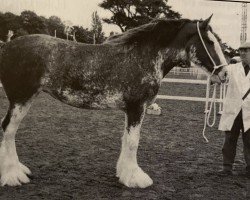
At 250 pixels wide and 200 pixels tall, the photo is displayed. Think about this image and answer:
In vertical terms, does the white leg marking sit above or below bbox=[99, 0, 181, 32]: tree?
below

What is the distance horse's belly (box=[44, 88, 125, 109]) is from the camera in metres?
4.96

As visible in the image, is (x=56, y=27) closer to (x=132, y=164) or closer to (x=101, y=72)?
(x=101, y=72)

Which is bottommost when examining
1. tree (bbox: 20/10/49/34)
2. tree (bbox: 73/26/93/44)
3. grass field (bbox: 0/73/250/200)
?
grass field (bbox: 0/73/250/200)

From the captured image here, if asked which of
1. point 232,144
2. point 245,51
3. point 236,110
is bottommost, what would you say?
point 232,144

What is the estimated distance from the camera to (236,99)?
→ 19.0ft

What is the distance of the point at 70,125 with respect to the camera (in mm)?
Result: 9258

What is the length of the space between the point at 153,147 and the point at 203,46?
9.17 ft

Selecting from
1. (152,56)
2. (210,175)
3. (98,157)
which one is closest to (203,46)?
(152,56)

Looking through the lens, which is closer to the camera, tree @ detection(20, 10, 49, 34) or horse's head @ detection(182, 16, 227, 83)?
horse's head @ detection(182, 16, 227, 83)

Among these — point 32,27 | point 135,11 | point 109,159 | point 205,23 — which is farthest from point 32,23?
point 205,23

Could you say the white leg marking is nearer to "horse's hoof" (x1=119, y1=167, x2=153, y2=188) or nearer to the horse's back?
"horse's hoof" (x1=119, y1=167, x2=153, y2=188)

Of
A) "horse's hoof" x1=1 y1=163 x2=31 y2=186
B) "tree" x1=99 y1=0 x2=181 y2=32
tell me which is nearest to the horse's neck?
"horse's hoof" x1=1 y1=163 x2=31 y2=186

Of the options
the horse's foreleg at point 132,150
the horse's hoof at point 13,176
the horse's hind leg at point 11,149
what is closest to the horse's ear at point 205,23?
the horse's foreleg at point 132,150

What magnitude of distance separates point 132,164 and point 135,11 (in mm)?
29137
